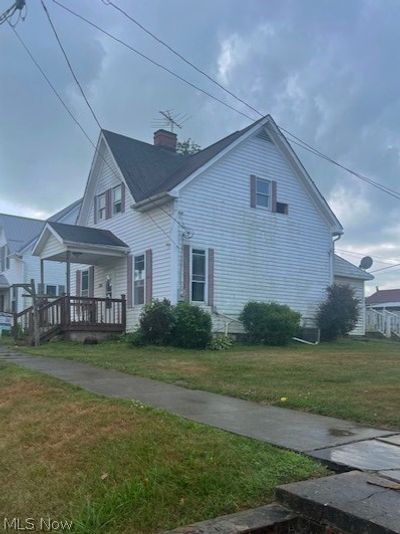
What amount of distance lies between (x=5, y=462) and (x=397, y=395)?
4.72 m

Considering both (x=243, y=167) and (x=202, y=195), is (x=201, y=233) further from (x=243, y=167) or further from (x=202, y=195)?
(x=243, y=167)

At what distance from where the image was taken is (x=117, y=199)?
790 inches

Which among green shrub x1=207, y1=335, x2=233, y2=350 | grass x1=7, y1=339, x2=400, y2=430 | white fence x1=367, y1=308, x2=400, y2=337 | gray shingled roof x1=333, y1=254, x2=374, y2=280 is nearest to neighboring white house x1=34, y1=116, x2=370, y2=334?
green shrub x1=207, y1=335, x2=233, y2=350

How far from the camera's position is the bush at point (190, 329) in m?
15.2

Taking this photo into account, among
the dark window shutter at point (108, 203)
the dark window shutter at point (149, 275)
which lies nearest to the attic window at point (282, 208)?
the dark window shutter at point (149, 275)

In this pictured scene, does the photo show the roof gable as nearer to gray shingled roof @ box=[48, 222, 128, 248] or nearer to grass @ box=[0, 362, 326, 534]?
gray shingled roof @ box=[48, 222, 128, 248]

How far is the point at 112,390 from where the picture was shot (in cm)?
704

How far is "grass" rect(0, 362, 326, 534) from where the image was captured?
3316 mm

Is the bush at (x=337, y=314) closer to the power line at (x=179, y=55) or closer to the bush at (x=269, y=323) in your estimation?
the bush at (x=269, y=323)

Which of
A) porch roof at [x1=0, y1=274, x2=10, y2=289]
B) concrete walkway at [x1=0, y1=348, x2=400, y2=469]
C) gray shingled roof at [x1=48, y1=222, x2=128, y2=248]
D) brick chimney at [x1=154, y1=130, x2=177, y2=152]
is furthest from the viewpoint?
porch roof at [x1=0, y1=274, x2=10, y2=289]

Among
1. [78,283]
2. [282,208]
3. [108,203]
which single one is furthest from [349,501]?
[78,283]

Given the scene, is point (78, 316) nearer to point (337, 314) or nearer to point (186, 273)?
point (186, 273)

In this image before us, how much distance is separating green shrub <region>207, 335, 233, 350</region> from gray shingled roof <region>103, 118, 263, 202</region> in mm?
4937

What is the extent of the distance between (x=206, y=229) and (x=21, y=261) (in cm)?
1912
